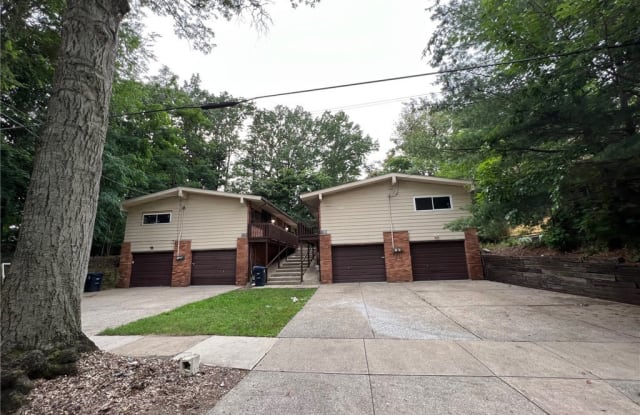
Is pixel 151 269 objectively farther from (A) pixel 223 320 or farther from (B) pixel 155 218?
(A) pixel 223 320

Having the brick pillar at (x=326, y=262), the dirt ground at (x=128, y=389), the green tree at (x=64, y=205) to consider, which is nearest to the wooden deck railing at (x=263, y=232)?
the brick pillar at (x=326, y=262)

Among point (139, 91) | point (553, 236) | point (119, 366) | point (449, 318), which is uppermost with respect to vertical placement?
point (139, 91)

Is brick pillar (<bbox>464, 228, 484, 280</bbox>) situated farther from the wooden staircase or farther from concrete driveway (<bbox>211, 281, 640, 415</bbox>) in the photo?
the wooden staircase

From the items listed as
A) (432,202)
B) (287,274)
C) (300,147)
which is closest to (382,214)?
(432,202)

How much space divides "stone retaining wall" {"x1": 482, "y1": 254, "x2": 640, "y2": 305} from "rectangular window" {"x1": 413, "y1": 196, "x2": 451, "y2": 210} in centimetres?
287

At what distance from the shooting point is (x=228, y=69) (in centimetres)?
656

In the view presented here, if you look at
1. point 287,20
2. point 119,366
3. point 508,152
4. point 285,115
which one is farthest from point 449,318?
point 285,115

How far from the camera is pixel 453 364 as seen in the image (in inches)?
110

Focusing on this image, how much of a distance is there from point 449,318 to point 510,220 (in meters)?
2.54

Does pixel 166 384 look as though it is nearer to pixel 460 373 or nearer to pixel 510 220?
pixel 460 373

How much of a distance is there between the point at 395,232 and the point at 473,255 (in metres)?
3.23

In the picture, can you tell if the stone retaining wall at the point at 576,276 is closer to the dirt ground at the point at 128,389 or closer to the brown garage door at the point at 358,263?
the brown garage door at the point at 358,263

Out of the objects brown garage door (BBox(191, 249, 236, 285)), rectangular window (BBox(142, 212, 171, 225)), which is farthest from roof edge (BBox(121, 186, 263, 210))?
brown garage door (BBox(191, 249, 236, 285))

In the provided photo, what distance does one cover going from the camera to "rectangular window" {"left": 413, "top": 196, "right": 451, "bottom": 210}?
1070 centimetres
